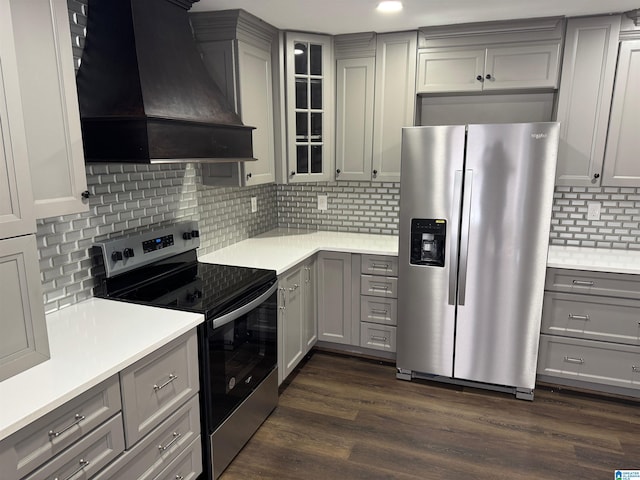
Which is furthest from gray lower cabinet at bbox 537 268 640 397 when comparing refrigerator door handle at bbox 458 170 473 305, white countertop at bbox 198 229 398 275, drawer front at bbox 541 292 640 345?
white countertop at bbox 198 229 398 275

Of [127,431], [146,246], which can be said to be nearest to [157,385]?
[127,431]

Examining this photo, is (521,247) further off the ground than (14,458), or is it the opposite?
(521,247)

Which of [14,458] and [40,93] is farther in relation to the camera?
[40,93]

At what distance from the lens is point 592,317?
278cm

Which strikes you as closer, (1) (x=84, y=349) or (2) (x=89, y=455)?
(2) (x=89, y=455)

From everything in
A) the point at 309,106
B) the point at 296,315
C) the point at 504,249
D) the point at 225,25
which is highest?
the point at 225,25

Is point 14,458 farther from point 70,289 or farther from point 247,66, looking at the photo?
point 247,66

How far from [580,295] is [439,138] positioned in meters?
1.32

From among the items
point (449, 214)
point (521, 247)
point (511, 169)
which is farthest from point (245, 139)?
point (521, 247)

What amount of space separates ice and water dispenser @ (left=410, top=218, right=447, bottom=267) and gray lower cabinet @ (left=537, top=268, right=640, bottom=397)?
0.70 meters

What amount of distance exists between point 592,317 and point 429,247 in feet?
3.60

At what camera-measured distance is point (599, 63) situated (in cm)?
277

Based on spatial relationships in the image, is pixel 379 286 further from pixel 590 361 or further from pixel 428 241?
pixel 590 361

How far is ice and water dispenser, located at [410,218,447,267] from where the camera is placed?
278cm
